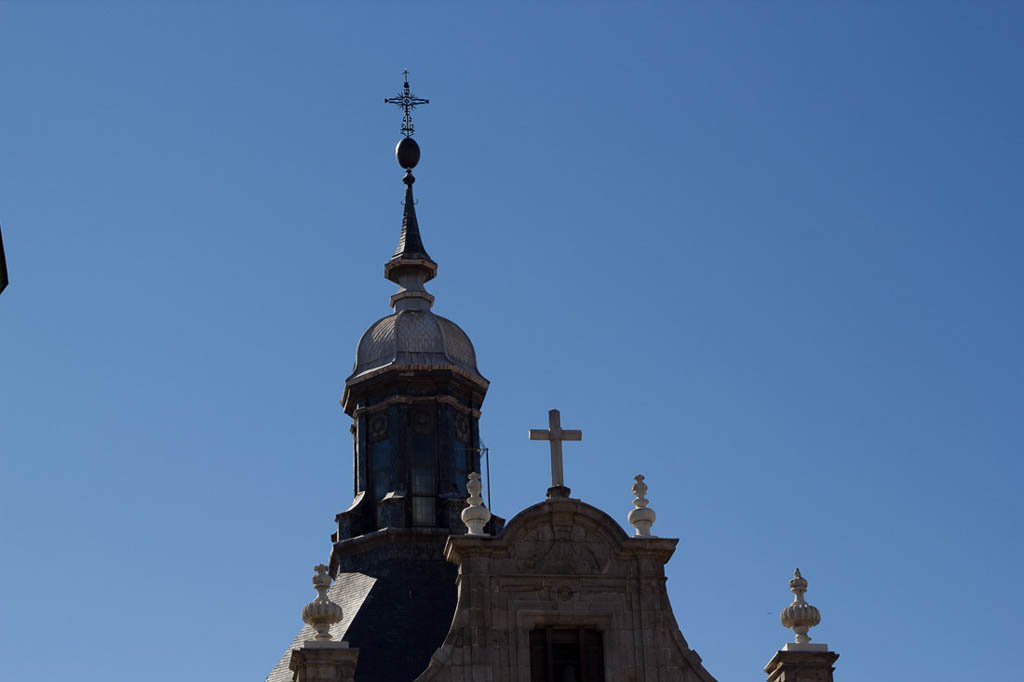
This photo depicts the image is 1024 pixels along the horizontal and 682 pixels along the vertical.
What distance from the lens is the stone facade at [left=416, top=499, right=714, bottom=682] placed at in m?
41.2

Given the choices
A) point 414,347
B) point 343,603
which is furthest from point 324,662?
point 414,347

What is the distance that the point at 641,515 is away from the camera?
42719 mm

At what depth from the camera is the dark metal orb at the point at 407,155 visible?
57344mm

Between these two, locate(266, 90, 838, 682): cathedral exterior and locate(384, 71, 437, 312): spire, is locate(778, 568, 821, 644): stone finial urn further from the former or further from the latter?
locate(384, 71, 437, 312): spire

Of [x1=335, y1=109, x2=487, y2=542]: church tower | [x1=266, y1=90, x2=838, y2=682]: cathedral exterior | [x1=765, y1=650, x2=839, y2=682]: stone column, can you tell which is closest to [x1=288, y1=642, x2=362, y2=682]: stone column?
[x1=266, y1=90, x2=838, y2=682]: cathedral exterior

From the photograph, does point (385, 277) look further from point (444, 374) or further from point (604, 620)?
point (604, 620)

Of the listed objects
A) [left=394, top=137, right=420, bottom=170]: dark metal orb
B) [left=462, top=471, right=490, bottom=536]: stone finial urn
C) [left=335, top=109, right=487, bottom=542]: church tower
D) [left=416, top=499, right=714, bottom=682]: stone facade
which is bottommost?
[left=416, top=499, right=714, bottom=682]: stone facade

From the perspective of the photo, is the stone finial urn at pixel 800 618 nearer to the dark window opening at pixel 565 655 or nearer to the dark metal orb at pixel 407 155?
the dark window opening at pixel 565 655

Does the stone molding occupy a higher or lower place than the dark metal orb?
lower

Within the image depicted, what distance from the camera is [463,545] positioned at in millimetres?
41594

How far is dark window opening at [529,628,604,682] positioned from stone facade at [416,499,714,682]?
0.44 feet

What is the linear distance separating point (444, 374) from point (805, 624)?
12.8 m

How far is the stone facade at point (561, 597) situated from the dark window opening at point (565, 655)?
5.3 inches

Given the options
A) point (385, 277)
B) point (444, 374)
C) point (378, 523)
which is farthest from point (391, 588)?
point (385, 277)
